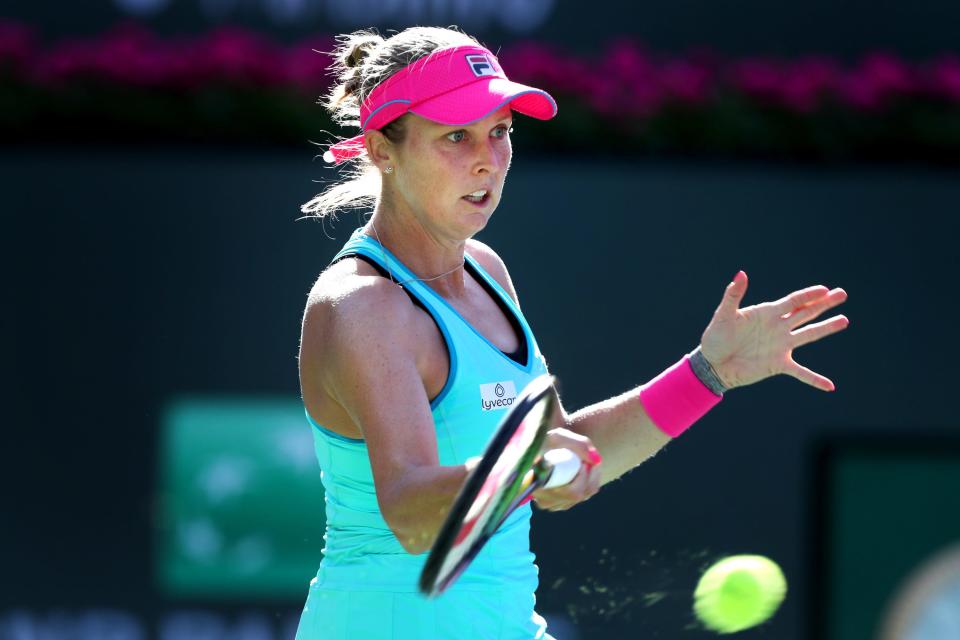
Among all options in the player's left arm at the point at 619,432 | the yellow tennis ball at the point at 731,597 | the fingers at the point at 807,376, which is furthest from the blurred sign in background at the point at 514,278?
the fingers at the point at 807,376

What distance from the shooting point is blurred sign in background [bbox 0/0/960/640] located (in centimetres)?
500

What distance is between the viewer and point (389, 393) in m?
2.14

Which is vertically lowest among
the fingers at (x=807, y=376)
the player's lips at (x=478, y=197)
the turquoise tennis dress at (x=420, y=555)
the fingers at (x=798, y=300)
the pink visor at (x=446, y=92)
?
the turquoise tennis dress at (x=420, y=555)

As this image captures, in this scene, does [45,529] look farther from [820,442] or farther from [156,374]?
[820,442]

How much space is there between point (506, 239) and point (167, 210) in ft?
3.63

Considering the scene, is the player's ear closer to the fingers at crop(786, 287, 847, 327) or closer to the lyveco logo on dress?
the lyveco logo on dress

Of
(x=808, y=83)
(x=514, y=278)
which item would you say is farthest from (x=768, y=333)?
(x=808, y=83)

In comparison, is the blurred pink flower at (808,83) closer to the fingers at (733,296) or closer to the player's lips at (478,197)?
the fingers at (733,296)

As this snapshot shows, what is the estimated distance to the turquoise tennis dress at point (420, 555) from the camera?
2273 mm

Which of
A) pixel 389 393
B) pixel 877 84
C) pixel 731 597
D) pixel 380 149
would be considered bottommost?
pixel 731 597

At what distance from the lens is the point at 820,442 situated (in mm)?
5125

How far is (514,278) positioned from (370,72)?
8.47 feet

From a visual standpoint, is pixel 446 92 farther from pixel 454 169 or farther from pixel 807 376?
pixel 807 376

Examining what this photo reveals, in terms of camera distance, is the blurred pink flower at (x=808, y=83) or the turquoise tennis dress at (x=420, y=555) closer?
the turquoise tennis dress at (x=420, y=555)
